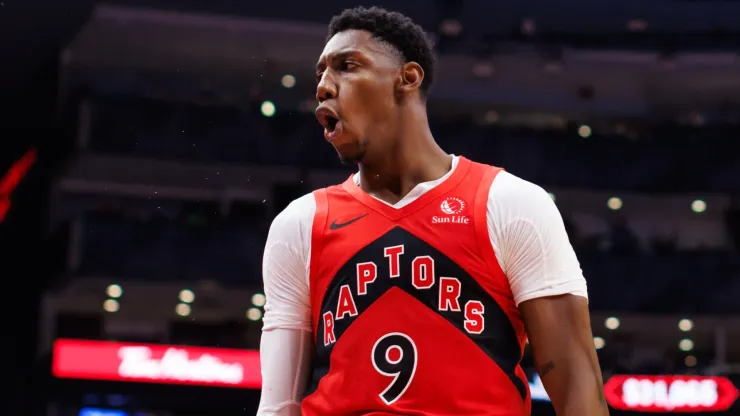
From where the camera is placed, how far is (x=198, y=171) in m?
22.0

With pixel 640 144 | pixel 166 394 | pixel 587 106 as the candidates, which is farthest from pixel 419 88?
pixel 587 106

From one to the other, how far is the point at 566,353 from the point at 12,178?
71.7ft

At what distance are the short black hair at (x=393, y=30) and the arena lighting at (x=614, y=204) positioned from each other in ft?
68.8

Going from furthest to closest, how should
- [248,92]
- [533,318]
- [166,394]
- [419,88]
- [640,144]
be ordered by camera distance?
[248,92] → [640,144] → [166,394] → [419,88] → [533,318]

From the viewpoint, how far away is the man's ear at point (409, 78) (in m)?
3.02

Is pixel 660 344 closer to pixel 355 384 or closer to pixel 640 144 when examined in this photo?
pixel 640 144

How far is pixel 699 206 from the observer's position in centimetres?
2406

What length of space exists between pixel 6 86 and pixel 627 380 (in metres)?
16.2

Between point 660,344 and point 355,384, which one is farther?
point 660,344

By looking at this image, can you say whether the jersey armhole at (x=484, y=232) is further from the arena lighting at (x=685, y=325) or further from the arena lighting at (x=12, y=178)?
the arena lighting at (x=12, y=178)

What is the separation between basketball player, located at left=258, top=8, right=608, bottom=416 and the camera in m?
2.64

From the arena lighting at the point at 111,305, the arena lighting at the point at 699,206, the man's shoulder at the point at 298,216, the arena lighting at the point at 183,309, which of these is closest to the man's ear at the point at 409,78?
the man's shoulder at the point at 298,216

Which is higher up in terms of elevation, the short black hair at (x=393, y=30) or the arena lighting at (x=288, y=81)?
the arena lighting at (x=288, y=81)

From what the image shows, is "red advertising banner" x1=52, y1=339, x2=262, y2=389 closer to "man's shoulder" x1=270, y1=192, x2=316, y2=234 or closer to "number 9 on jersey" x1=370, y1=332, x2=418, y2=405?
"man's shoulder" x1=270, y1=192, x2=316, y2=234
